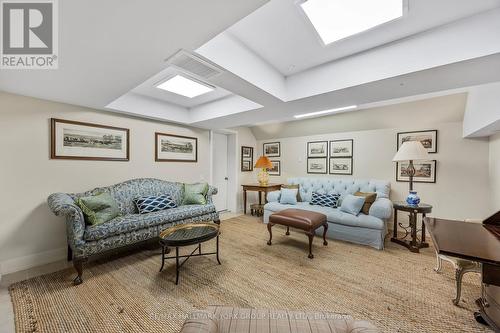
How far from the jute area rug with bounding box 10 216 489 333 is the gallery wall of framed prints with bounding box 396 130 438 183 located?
1.45 meters

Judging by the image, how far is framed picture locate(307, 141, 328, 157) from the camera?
15.1 ft

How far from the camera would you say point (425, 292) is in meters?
1.94

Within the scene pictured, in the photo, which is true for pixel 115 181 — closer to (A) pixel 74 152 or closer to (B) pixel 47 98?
(A) pixel 74 152

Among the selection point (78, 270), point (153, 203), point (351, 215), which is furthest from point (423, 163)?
point (78, 270)

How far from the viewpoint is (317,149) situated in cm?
474

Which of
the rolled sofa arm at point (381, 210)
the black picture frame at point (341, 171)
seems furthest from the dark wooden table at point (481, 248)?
the black picture frame at point (341, 171)

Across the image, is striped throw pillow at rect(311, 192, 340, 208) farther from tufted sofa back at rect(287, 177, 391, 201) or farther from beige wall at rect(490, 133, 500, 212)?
beige wall at rect(490, 133, 500, 212)

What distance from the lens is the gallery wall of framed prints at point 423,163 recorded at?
3439 millimetres

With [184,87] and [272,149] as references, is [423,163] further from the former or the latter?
[184,87]

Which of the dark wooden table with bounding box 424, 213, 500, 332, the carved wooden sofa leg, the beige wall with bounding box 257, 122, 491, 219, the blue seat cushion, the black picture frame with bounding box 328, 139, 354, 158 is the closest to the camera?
the dark wooden table with bounding box 424, 213, 500, 332

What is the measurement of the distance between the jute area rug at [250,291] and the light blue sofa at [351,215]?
337 millimetres

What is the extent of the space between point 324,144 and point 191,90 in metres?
3.19

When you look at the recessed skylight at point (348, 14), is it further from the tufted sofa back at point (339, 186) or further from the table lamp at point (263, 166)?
the table lamp at point (263, 166)

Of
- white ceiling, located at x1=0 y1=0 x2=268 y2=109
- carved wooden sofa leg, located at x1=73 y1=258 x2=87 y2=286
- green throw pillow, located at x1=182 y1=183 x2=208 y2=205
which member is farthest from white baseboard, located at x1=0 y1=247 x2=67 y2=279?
white ceiling, located at x1=0 y1=0 x2=268 y2=109
